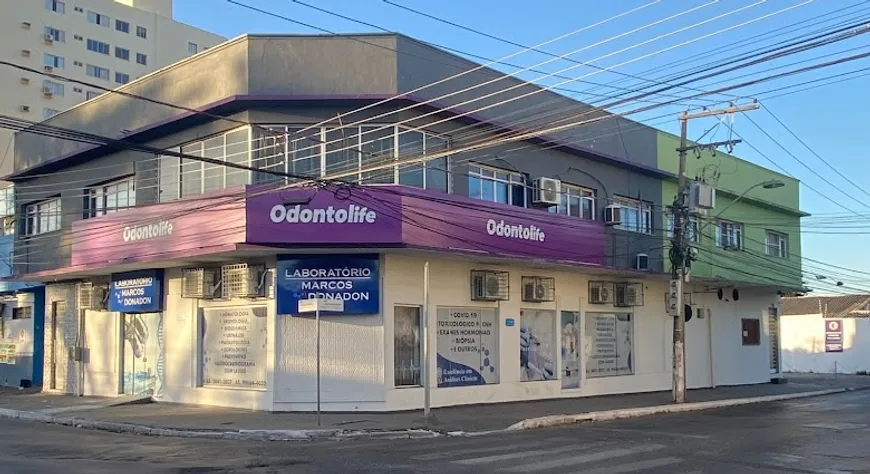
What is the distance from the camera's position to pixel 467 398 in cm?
2172

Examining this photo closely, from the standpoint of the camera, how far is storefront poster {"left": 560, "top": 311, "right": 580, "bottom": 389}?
25208 millimetres

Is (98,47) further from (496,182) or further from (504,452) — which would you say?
(504,452)

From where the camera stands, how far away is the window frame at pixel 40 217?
27.7 metres

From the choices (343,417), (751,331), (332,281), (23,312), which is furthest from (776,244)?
(23,312)

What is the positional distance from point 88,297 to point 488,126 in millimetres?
13277

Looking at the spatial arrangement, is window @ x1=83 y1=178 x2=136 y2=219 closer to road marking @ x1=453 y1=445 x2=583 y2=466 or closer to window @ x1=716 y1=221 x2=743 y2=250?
road marking @ x1=453 y1=445 x2=583 y2=466

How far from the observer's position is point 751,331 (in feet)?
114

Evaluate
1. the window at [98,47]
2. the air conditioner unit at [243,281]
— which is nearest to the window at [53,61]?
the window at [98,47]

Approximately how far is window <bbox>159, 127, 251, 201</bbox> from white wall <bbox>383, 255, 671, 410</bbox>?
458 cm

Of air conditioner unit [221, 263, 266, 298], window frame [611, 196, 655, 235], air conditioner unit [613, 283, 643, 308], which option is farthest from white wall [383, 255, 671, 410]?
air conditioner unit [221, 263, 266, 298]

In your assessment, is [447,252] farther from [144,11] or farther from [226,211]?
[144,11]

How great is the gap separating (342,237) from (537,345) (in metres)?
8.06

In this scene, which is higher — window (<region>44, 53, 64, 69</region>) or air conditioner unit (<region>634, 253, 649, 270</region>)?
window (<region>44, 53, 64, 69</region>)

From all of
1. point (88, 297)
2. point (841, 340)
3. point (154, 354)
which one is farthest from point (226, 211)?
point (841, 340)
